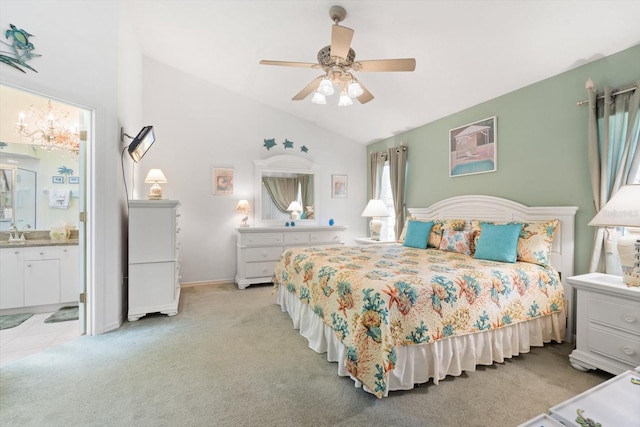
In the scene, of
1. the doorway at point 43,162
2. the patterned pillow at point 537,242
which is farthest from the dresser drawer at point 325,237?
the doorway at point 43,162

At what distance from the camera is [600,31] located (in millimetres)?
2285

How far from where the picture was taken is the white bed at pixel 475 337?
1959 millimetres

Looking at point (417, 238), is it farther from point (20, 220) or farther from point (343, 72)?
point (20, 220)

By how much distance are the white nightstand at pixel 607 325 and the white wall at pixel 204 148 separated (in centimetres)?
433

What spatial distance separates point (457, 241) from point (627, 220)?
4.66ft

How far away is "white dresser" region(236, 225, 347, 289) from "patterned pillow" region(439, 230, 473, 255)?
231cm

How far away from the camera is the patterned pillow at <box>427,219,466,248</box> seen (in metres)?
3.54

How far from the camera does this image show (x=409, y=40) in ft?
9.19

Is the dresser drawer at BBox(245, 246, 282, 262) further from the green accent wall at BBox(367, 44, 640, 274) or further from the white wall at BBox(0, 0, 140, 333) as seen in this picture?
the green accent wall at BBox(367, 44, 640, 274)

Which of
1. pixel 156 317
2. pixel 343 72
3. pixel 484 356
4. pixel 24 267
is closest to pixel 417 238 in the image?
pixel 484 356

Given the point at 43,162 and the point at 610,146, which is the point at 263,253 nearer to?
the point at 43,162

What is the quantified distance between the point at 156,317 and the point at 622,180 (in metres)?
4.59

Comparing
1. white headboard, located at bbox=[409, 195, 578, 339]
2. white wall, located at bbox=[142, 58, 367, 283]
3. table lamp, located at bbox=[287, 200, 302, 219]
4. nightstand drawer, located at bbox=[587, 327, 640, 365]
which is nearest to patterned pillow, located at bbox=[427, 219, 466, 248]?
white headboard, located at bbox=[409, 195, 578, 339]

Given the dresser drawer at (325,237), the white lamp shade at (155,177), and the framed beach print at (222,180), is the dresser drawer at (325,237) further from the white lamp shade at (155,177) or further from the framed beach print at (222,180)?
the white lamp shade at (155,177)
